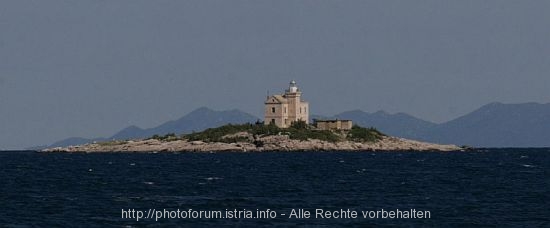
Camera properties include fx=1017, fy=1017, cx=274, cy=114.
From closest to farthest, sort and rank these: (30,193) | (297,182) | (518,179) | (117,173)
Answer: (30,193) < (297,182) < (518,179) < (117,173)

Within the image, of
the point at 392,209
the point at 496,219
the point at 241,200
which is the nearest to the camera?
the point at 496,219

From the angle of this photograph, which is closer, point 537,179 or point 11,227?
point 11,227

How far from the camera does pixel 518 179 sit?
324ft

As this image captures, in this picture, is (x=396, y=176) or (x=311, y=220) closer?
(x=311, y=220)

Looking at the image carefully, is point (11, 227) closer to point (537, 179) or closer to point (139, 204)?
point (139, 204)

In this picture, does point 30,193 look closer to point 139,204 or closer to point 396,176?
point 139,204

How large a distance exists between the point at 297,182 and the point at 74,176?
83.9ft

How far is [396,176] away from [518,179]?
1219 centimetres

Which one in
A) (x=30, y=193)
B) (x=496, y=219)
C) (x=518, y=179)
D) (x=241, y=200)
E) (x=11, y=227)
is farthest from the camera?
(x=518, y=179)

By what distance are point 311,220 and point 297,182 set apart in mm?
32750

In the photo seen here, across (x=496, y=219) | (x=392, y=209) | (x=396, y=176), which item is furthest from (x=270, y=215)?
(x=396, y=176)

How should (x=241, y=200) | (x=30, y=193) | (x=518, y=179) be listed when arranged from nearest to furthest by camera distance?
1. (x=241, y=200)
2. (x=30, y=193)
3. (x=518, y=179)

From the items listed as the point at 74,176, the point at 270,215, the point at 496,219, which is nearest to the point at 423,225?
the point at 496,219

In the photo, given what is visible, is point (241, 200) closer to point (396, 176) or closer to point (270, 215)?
point (270, 215)
